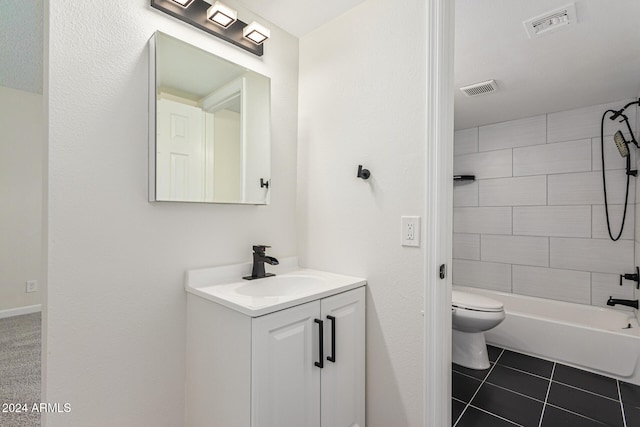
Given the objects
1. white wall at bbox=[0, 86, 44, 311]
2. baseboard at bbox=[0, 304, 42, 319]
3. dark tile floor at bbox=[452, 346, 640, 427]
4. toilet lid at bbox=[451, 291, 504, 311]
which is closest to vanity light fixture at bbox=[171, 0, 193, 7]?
toilet lid at bbox=[451, 291, 504, 311]

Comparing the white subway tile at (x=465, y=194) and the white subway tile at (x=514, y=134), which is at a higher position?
the white subway tile at (x=514, y=134)

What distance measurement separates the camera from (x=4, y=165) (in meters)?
3.21

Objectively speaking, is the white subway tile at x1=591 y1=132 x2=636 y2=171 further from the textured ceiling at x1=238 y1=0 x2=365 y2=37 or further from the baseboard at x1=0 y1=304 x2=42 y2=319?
the baseboard at x1=0 y1=304 x2=42 y2=319

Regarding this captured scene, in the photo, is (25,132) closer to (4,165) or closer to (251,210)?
(4,165)

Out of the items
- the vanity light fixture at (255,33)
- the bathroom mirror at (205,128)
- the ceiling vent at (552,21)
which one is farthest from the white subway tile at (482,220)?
the vanity light fixture at (255,33)

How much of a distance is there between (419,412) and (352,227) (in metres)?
0.89

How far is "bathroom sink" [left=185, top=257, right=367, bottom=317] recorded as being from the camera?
1130 mm

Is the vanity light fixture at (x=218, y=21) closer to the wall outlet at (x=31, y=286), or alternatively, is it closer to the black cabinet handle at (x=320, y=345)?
the black cabinet handle at (x=320, y=345)

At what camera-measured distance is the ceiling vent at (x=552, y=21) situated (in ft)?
5.03

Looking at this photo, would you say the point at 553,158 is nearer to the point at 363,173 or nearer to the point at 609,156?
the point at 609,156

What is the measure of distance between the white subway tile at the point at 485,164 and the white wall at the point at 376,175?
243 cm

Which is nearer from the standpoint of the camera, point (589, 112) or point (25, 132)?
point (589, 112)

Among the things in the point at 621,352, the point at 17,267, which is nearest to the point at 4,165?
the point at 17,267

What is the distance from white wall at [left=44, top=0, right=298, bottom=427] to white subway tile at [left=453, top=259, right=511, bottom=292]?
10.0ft
